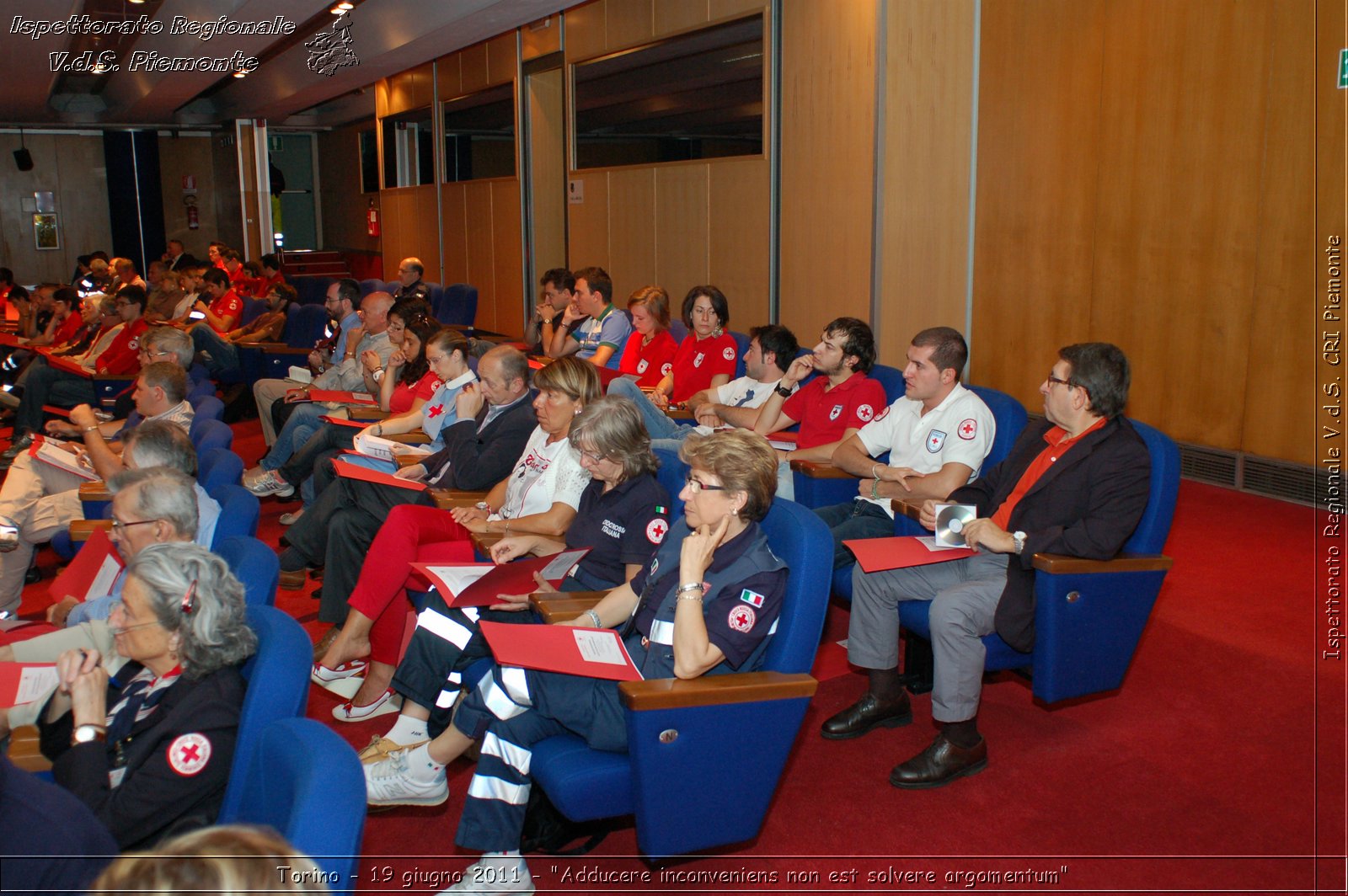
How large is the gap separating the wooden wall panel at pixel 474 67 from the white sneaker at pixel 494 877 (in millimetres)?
9603

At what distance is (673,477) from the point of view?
10.4 ft

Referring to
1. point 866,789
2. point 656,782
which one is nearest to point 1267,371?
point 866,789

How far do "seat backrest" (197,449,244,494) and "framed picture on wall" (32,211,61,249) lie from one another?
19403mm

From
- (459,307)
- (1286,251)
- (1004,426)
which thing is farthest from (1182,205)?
(459,307)

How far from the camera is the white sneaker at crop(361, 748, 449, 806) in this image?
2744 mm

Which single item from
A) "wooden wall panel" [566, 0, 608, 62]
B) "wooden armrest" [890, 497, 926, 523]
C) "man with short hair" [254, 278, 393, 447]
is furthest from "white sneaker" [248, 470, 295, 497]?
"wooden wall panel" [566, 0, 608, 62]

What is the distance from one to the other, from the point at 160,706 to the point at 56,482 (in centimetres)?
304

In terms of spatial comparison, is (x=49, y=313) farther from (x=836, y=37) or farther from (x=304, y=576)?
(x=836, y=37)

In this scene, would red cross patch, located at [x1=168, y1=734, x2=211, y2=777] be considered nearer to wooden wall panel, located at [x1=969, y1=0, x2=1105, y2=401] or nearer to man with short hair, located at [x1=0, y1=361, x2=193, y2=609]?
man with short hair, located at [x1=0, y1=361, x2=193, y2=609]

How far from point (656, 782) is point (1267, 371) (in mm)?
4305

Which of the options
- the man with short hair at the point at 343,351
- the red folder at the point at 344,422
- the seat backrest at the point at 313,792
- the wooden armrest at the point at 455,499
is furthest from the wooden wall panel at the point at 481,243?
the seat backrest at the point at 313,792

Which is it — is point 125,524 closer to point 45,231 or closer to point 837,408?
point 837,408

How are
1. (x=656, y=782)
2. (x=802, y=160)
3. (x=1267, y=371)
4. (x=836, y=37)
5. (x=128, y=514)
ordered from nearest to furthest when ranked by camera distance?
(x=656, y=782) < (x=128, y=514) < (x=1267, y=371) < (x=836, y=37) < (x=802, y=160)

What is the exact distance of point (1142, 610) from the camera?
9.86 ft
